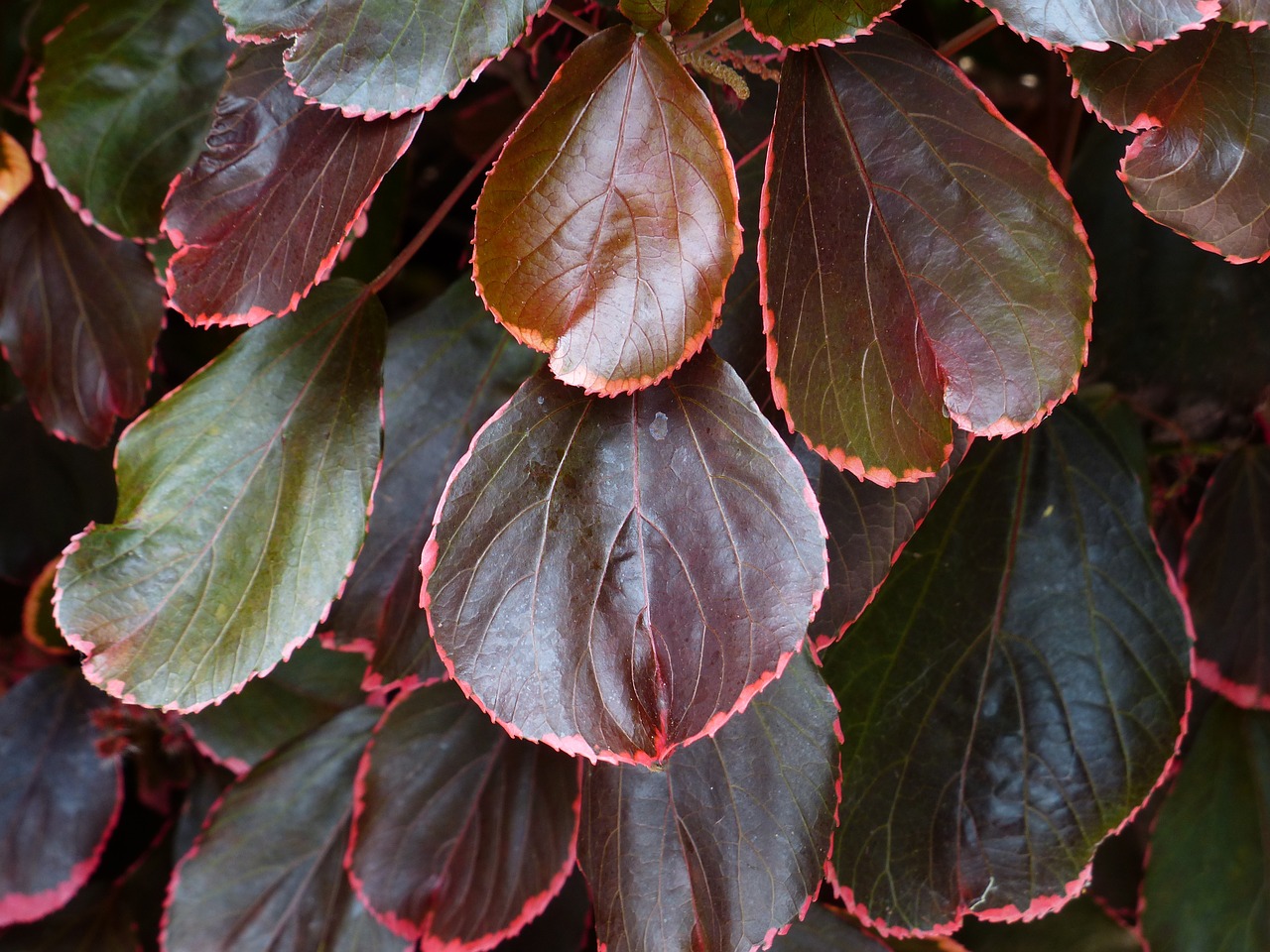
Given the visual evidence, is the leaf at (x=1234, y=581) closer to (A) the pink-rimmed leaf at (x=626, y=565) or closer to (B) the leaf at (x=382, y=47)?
(A) the pink-rimmed leaf at (x=626, y=565)

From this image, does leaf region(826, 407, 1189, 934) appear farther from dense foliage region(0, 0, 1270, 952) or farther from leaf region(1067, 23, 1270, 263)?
leaf region(1067, 23, 1270, 263)

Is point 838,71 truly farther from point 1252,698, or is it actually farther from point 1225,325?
point 1252,698

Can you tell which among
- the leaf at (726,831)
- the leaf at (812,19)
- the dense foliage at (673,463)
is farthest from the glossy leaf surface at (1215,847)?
the leaf at (812,19)

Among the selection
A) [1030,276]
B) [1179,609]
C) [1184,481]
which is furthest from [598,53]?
[1184,481]

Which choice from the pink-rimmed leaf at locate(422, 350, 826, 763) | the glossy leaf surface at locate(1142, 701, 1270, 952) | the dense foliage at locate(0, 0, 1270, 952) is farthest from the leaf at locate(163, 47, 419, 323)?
the glossy leaf surface at locate(1142, 701, 1270, 952)

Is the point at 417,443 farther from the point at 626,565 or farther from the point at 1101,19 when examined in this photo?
the point at 1101,19

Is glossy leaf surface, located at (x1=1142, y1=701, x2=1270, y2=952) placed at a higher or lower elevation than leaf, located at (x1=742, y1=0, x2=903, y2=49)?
lower
